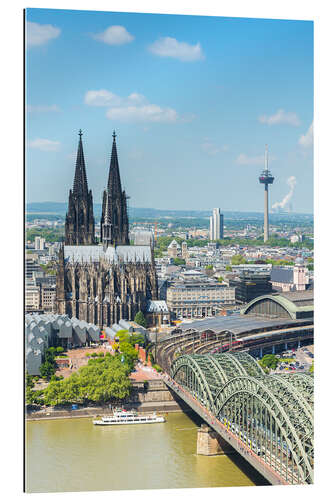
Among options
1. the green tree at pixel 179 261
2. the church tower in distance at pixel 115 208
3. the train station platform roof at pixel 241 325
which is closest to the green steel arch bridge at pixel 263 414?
the train station platform roof at pixel 241 325

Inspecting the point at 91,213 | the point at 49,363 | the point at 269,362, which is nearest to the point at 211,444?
the point at 49,363

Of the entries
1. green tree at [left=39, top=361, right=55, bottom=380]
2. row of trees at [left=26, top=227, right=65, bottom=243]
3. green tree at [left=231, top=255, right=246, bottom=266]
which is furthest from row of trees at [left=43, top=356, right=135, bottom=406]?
green tree at [left=231, top=255, right=246, bottom=266]

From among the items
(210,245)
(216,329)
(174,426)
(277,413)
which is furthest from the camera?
(210,245)

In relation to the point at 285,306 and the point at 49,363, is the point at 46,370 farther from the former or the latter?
the point at 285,306

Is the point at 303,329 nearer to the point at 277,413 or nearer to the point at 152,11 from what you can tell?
the point at 277,413

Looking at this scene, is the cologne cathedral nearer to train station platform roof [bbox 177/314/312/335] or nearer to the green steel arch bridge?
train station platform roof [bbox 177/314/312/335]

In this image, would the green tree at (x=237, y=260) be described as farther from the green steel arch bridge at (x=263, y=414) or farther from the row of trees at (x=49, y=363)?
the green steel arch bridge at (x=263, y=414)
